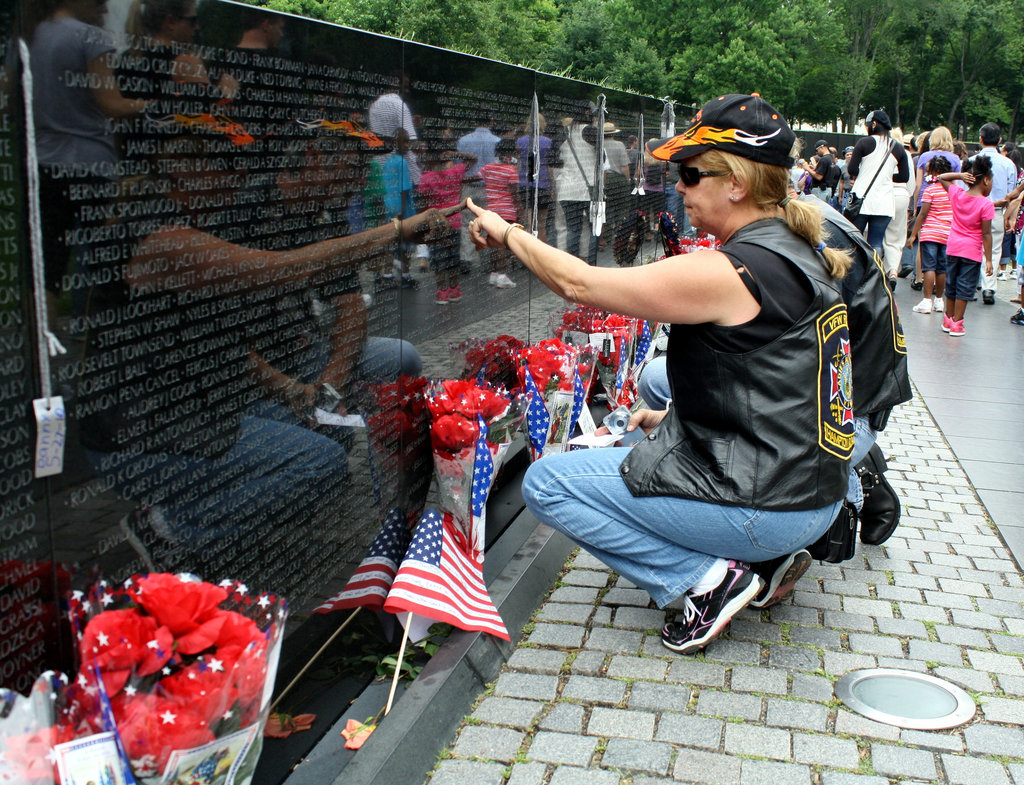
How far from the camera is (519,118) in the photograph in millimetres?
5402

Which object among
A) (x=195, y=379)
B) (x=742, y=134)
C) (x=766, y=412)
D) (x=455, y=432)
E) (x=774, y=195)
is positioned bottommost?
(x=455, y=432)

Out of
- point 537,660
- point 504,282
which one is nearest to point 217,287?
point 537,660

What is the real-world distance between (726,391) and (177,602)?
189 cm

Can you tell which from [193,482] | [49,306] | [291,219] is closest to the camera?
[49,306]

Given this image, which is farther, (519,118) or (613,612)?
(519,118)

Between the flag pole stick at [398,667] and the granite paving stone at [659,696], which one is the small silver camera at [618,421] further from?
the flag pole stick at [398,667]

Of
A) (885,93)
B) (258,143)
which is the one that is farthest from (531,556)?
(885,93)

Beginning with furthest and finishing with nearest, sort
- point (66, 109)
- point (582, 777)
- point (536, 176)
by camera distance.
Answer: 1. point (536, 176)
2. point (582, 777)
3. point (66, 109)

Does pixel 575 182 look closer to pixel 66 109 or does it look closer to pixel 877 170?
pixel 66 109

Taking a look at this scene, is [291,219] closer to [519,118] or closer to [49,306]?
[49,306]

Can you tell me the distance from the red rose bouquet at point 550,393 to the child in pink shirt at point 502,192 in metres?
0.45

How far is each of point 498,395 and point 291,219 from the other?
146 cm

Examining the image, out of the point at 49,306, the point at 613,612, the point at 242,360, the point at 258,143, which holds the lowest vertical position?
the point at 613,612

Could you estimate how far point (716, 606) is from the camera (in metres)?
3.57
